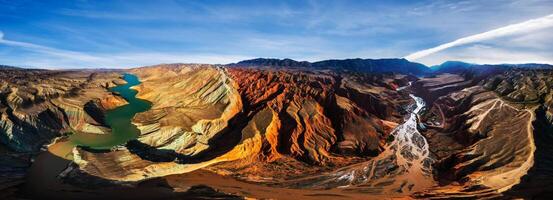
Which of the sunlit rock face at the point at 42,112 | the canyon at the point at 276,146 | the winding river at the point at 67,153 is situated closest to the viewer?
the winding river at the point at 67,153

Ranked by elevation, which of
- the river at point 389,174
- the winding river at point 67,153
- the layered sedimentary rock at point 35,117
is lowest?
the river at point 389,174

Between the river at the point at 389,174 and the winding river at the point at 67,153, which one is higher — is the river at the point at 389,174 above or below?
below

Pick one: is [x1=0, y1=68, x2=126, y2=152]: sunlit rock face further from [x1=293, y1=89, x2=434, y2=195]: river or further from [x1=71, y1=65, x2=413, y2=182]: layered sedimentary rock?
[x1=293, y1=89, x2=434, y2=195]: river

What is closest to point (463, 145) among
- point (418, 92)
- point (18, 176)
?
point (18, 176)

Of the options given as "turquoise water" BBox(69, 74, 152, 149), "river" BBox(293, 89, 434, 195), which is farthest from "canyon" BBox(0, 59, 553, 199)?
"turquoise water" BBox(69, 74, 152, 149)

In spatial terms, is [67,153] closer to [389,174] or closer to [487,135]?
Result: [389,174]

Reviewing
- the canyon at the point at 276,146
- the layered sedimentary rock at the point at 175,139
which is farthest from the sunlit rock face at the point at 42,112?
the layered sedimentary rock at the point at 175,139

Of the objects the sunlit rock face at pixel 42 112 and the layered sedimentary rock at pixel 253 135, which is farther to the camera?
the sunlit rock face at pixel 42 112

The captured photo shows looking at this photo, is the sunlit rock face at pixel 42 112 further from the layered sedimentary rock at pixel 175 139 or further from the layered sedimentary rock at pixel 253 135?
the layered sedimentary rock at pixel 253 135
